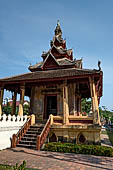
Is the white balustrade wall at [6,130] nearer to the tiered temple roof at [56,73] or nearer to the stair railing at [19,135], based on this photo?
the stair railing at [19,135]

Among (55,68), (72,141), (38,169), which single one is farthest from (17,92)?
(38,169)

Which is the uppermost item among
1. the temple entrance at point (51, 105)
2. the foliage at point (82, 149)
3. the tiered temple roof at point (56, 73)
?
the tiered temple roof at point (56, 73)

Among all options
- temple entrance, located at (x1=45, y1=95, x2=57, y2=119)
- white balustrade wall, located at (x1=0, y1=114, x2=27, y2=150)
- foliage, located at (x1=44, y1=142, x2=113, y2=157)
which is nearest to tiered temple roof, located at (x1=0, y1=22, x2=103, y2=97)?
temple entrance, located at (x1=45, y1=95, x2=57, y2=119)

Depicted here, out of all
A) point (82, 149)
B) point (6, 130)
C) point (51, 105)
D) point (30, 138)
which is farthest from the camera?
point (51, 105)

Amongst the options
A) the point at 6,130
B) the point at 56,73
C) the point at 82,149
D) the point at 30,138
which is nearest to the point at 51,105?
the point at 56,73

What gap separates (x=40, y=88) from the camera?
15.8 metres

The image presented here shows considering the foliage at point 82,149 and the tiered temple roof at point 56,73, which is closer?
the foliage at point 82,149

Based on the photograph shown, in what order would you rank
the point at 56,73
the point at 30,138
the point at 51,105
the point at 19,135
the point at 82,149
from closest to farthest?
the point at 82,149 < the point at 30,138 < the point at 19,135 < the point at 56,73 < the point at 51,105

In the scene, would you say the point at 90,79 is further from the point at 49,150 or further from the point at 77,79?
the point at 49,150

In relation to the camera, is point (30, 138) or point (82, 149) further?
point (30, 138)

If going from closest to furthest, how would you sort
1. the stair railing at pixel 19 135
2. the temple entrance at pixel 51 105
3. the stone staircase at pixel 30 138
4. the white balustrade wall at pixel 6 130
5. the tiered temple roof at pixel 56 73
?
the white balustrade wall at pixel 6 130
the stone staircase at pixel 30 138
the stair railing at pixel 19 135
the tiered temple roof at pixel 56 73
the temple entrance at pixel 51 105

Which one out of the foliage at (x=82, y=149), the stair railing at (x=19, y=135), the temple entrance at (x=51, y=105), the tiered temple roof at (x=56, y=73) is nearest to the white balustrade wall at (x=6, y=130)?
the stair railing at (x=19, y=135)

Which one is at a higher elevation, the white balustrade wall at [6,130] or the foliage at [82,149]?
the white balustrade wall at [6,130]

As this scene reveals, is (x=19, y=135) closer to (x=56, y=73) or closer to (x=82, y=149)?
(x=82, y=149)
